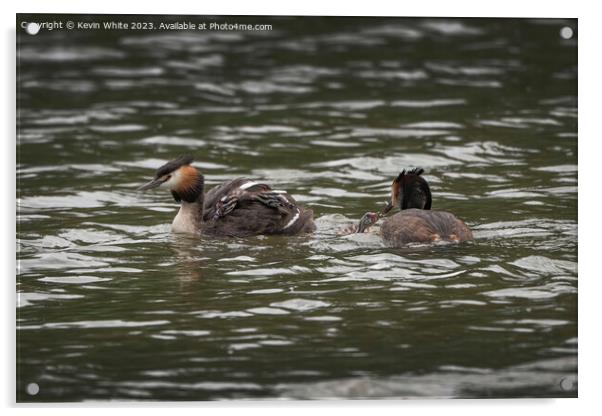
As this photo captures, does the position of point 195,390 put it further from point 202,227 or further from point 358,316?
point 202,227

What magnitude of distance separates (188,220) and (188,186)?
325mm

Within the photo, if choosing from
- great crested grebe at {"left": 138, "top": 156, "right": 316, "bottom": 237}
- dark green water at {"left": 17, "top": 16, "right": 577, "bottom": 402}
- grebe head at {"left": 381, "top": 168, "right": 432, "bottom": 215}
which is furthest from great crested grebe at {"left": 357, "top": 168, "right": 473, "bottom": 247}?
great crested grebe at {"left": 138, "top": 156, "right": 316, "bottom": 237}

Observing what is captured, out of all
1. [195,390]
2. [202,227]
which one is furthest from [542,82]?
[195,390]

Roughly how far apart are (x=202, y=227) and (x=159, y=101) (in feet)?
10.9

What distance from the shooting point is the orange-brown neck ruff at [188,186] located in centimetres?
1144

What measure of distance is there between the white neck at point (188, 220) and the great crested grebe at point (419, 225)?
1.45 m

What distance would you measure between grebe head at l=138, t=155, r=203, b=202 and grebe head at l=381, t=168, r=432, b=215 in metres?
1.76

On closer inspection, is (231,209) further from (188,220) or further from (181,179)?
(181,179)

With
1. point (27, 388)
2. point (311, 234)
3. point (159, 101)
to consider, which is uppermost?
point (159, 101)

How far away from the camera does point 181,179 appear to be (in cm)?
1147

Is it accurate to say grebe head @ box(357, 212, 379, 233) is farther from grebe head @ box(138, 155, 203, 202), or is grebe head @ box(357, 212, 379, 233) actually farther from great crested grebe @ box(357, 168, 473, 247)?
grebe head @ box(138, 155, 203, 202)

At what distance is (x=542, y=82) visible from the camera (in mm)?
11812

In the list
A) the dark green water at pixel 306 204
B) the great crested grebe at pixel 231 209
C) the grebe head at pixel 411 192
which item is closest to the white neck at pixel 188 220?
the great crested grebe at pixel 231 209

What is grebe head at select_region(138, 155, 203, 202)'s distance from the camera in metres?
11.4
